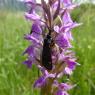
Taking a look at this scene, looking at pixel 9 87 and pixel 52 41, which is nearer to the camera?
pixel 52 41

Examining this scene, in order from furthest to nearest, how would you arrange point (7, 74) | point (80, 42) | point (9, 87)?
point (80, 42), point (7, 74), point (9, 87)

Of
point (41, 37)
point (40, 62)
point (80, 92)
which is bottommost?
point (80, 92)

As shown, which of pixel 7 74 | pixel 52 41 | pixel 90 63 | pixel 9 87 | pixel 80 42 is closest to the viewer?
pixel 52 41

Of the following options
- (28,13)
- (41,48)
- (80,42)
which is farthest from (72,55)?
(80,42)

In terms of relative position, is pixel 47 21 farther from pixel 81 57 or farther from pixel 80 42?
pixel 80 42

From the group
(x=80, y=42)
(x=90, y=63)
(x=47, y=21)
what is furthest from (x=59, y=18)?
(x=80, y=42)

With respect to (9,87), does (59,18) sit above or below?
above

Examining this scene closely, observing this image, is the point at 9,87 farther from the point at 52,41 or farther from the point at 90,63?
the point at 52,41
